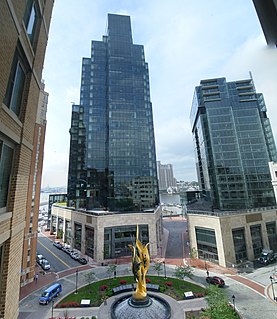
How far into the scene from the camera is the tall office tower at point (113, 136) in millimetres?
56594

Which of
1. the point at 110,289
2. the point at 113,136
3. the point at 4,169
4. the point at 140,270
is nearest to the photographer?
the point at 4,169

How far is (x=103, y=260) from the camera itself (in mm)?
39906

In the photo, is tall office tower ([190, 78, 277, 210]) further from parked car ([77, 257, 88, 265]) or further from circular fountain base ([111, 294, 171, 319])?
parked car ([77, 257, 88, 265])

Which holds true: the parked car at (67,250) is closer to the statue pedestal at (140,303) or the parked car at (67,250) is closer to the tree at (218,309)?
the statue pedestal at (140,303)

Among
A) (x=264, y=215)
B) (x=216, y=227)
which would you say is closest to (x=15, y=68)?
(x=216, y=227)

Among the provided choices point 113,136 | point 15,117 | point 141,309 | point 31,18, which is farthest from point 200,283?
point 113,136

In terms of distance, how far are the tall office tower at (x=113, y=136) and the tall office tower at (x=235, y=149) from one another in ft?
57.3

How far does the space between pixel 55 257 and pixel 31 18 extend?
48312 millimetres

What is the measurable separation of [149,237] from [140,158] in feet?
77.9

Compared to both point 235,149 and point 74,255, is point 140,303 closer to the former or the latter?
point 74,255

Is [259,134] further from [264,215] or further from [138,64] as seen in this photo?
[138,64]

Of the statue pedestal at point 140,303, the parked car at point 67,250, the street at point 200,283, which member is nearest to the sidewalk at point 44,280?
the street at point 200,283

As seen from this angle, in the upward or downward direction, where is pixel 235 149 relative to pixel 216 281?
upward

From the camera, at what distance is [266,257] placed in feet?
118
